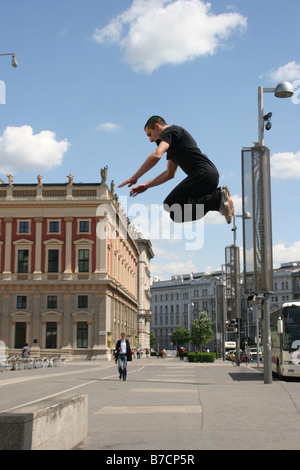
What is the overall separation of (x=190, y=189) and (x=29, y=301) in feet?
200

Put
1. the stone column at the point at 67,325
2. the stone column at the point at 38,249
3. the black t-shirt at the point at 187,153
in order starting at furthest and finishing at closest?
the stone column at the point at 38,249 < the stone column at the point at 67,325 < the black t-shirt at the point at 187,153

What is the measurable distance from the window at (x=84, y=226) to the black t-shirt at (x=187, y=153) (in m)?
60.1

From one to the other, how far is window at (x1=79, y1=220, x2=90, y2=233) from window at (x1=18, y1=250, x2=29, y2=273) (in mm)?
6492

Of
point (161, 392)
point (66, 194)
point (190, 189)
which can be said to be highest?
point (66, 194)

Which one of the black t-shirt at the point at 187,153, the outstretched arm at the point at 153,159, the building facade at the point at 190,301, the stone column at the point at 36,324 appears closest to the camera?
the outstretched arm at the point at 153,159

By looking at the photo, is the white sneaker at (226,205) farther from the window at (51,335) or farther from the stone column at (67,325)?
the window at (51,335)

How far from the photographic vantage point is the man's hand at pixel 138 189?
446 cm

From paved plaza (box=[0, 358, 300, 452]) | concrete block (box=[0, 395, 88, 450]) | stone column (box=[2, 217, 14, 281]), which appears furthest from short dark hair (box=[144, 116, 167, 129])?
stone column (box=[2, 217, 14, 281])

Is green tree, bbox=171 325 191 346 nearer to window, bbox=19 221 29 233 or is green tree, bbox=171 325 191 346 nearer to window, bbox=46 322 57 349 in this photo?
window, bbox=46 322 57 349

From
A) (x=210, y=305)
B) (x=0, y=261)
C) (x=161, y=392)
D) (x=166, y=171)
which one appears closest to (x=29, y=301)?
(x=0, y=261)

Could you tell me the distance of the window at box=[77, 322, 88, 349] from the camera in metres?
62.2

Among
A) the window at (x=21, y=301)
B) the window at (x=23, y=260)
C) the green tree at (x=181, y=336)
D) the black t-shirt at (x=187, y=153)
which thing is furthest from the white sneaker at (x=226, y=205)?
the green tree at (x=181, y=336)
